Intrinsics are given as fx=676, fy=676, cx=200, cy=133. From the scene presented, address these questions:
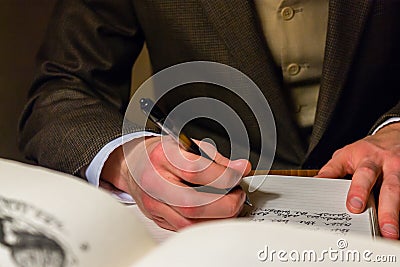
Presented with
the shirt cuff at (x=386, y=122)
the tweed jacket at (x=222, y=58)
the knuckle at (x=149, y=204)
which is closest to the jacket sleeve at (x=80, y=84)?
the tweed jacket at (x=222, y=58)

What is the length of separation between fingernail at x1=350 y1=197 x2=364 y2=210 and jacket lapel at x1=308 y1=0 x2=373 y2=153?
28 cm

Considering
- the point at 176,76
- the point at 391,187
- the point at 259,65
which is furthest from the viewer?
the point at 176,76

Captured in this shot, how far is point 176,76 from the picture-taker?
1.08 m

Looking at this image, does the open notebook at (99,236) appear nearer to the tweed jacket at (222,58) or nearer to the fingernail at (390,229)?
the fingernail at (390,229)

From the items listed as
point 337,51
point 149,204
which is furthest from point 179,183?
point 337,51

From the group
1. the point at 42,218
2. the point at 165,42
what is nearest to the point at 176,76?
the point at 165,42

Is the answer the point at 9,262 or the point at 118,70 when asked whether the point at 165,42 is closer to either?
the point at 118,70

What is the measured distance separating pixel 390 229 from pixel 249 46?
1.24ft

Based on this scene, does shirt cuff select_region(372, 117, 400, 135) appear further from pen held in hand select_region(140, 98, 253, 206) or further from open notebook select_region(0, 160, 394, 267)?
open notebook select_region(0, 160, 394, 267)

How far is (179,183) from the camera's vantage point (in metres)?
0.66

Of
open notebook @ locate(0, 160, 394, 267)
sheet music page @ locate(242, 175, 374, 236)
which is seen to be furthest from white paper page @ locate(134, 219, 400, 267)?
sheet music page @ locate(242, 175, 374, 236)

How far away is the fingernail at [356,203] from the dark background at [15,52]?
30.0 inches

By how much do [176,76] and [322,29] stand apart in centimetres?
24

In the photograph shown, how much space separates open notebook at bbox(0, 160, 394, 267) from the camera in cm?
38
